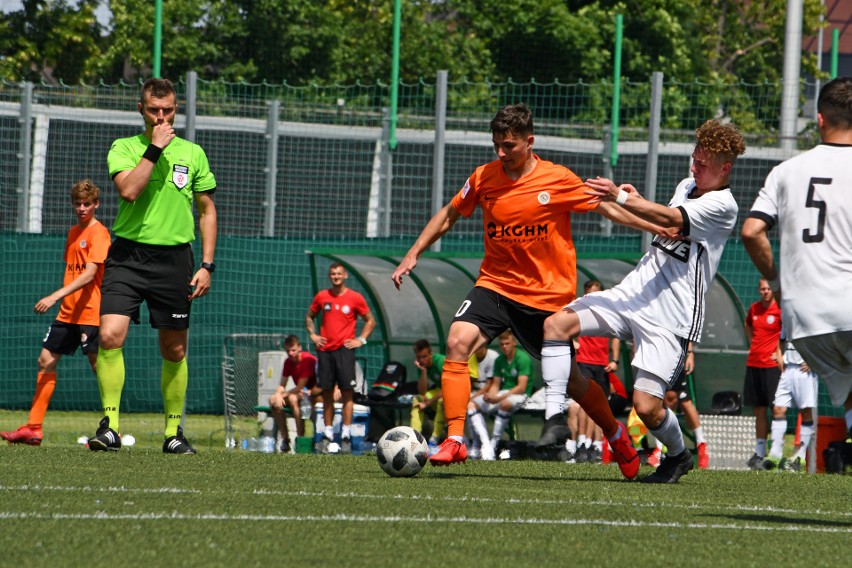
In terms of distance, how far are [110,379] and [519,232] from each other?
2.80 metres

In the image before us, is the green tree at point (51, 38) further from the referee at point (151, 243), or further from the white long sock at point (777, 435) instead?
the referee at point (151, 243)

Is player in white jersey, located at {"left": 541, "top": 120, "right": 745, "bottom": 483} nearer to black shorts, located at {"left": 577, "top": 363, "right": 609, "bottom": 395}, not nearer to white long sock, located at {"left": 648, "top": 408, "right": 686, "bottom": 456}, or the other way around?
white long sock, located at {"left": 648, "top": 408, "right": 686, "bottom": 456}

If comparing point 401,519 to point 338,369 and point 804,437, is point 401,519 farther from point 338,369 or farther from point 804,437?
point 338,369

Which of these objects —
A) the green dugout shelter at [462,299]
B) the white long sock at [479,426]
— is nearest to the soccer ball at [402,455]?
the white long sock at [479,426]

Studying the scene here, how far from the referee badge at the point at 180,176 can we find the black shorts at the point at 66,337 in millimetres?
2511

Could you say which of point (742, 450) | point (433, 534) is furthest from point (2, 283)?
point (433, 534)

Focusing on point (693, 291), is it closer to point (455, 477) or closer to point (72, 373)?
point (455, 477)

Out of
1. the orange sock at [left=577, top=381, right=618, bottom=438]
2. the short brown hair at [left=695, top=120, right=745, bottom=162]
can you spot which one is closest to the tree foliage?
the orange sock at [left=577, top=381, right=618, bottom=438]

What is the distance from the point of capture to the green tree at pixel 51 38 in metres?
27.5

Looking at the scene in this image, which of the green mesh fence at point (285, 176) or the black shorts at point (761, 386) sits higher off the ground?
the green mesh fence at point (285, 176)

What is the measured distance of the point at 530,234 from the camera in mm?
8422

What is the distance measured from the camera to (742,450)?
13.9m

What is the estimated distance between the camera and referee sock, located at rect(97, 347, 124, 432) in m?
9.16

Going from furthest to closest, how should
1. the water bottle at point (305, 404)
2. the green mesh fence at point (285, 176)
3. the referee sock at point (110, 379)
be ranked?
the green mesh fence at point (285, 176) < the water bottle at point (305, 404) < the referee sock at point (110, 379)
